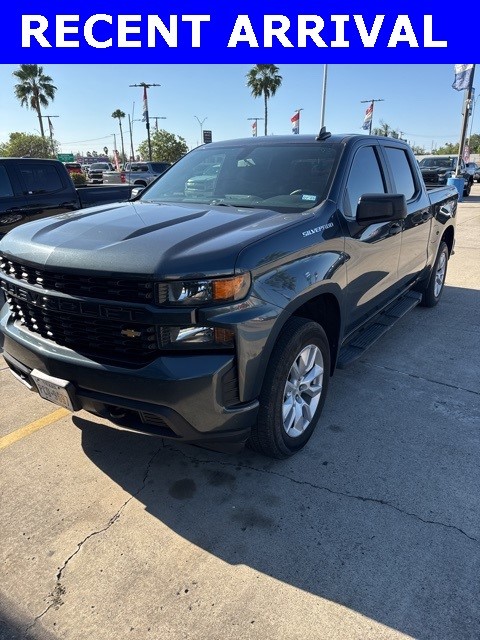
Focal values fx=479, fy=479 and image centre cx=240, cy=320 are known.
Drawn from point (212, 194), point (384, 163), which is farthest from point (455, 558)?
point (384, 163)

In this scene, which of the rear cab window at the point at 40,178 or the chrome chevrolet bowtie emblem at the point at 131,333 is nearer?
the chrome chevrolet bowtie emblem at the point at 131,333

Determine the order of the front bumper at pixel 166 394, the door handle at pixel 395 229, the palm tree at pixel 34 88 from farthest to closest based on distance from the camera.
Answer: the palm tree at pixel 34 88, the door handle at pixel 395 229, the front bumper at pixel 166 394

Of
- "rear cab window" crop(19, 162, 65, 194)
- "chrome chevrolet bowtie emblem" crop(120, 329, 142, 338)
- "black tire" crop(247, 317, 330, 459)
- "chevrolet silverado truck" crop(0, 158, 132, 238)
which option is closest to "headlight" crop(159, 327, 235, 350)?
"chrome chevrolet bowtie emblem" crop(120, 329, 142, 338)

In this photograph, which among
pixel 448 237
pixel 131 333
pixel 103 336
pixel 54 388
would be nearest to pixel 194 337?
pixel 131 333

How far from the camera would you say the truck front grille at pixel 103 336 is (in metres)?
2.29

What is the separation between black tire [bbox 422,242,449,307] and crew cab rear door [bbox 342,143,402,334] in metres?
1.65

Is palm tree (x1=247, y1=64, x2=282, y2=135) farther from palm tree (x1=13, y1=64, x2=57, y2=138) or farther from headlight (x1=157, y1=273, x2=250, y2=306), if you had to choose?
headlight (x1=157, y1=273, x2=250, y2=306)

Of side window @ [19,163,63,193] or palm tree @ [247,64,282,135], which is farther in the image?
palm tree @ [247,64,282,135]

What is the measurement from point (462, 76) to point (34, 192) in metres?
16.7

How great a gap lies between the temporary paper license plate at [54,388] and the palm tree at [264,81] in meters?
54.7

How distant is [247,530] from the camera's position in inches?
96.3

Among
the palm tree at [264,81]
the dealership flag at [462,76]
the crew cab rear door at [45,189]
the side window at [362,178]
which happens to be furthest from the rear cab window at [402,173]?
the palm tree at [264,81]

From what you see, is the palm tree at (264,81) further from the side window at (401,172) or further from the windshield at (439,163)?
the side window at (401,172)

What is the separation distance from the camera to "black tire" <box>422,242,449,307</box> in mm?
5848
